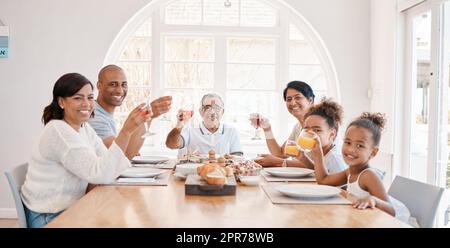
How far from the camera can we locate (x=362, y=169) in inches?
75.2

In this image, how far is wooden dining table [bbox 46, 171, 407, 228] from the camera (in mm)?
1315

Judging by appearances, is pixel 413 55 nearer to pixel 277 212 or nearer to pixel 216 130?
pixel 216 130

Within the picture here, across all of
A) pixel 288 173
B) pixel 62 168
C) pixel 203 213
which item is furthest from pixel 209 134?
pixel 203 213

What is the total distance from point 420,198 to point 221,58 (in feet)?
10.3

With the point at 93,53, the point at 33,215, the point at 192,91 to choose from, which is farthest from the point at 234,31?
the point at 33,215

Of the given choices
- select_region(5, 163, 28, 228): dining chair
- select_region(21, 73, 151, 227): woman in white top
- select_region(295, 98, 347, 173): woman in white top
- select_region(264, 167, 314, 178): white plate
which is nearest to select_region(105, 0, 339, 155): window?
select_region(295, 98, 347, 173): woman in white top

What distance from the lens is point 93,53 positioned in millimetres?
4230

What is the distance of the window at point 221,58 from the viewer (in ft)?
15.3

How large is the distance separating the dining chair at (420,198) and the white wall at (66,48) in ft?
7.85

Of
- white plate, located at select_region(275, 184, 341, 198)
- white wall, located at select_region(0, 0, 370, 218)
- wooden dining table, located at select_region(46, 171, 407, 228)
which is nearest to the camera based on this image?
wooden dining table, located at select_region(46, 171, 407, 228)

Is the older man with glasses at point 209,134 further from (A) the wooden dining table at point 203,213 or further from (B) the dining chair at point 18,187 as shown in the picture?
(A) the wooden dining table at point 203,213

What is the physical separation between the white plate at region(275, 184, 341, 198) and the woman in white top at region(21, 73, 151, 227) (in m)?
0.66

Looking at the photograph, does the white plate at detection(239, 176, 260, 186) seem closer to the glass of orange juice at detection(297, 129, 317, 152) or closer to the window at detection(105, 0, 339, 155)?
the glass of orange juice at detection(297, 129, 317, 152)

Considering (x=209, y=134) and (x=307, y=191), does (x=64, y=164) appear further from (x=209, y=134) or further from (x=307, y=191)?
(x=209, y=134)
